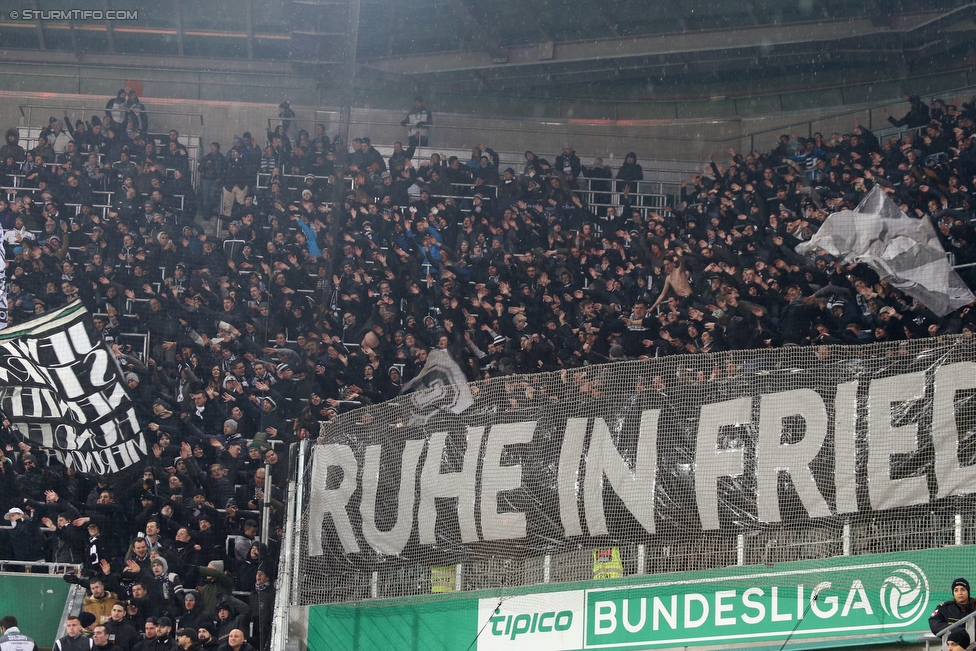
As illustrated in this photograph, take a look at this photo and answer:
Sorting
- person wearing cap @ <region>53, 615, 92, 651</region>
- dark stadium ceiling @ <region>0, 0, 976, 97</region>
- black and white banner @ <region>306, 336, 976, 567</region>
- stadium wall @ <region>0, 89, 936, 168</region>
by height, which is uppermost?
dark stadium ceiling @ <region>0, 0, 976, 97</region>

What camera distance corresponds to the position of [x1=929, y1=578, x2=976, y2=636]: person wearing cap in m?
8.18

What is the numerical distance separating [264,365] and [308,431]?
62.7 inches

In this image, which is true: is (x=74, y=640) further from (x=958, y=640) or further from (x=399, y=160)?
(x=399, y=160)

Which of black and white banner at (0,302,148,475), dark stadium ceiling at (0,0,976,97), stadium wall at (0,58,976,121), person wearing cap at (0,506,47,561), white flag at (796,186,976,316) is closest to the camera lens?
person wearing cap at (0,506,47,561)

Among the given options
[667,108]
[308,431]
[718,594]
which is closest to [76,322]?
[308,431]

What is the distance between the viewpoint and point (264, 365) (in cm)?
1423

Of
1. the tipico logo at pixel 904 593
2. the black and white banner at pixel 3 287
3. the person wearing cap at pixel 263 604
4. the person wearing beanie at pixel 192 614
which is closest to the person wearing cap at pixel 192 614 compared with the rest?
the person wearing beanie at pixel 192 614

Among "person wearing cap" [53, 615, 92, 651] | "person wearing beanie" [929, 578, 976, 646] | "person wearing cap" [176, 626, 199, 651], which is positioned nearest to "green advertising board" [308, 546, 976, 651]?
"person wearing beanie" [929, 578, 976, 646]

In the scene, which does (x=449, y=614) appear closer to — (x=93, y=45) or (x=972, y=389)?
(x=972, y=389)

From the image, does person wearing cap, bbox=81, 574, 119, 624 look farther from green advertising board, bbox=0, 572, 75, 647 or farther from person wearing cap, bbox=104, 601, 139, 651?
person wearing cap, bbox=104, 601, 139, 651

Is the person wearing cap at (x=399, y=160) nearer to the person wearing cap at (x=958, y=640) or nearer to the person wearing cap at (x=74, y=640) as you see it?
the person wearing cap at (x=74, y=640)

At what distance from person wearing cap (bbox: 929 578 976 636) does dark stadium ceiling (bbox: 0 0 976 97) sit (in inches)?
509

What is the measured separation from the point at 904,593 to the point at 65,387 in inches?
362

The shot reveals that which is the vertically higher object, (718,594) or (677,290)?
(677,290)
